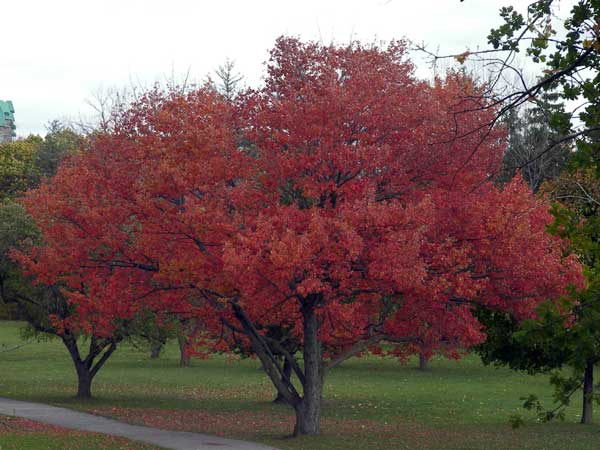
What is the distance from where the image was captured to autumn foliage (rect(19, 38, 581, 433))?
1753cm

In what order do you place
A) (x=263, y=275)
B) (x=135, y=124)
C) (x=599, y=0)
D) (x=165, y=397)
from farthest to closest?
(x=165, y=397)
(x=135, y=124)
(x=263, y=275)
(x=599, y=0)

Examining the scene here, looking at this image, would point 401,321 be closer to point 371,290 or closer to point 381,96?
point 371,290

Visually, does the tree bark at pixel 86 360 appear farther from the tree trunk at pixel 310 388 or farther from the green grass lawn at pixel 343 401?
the tree trunk at pixel 310 388

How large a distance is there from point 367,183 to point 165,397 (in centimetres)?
1765

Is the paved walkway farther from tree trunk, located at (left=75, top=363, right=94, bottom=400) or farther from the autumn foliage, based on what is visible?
tree trunk, located at (left=75, top=363, right=94, bottom=400)

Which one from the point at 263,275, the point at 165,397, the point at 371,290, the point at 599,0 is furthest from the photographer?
the point at 165,397

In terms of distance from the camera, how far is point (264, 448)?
18.7 meters

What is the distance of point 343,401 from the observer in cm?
3272

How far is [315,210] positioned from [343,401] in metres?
16.3

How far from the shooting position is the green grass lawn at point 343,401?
70.5ft

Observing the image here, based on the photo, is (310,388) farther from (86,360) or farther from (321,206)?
(86,360)

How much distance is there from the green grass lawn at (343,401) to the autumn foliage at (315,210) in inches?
103

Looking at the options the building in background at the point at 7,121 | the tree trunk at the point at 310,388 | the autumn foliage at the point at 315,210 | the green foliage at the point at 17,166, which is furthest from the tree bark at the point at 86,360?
the building in background at the point at 7,121

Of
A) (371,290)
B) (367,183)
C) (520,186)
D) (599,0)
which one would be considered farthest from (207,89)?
(599,0)
